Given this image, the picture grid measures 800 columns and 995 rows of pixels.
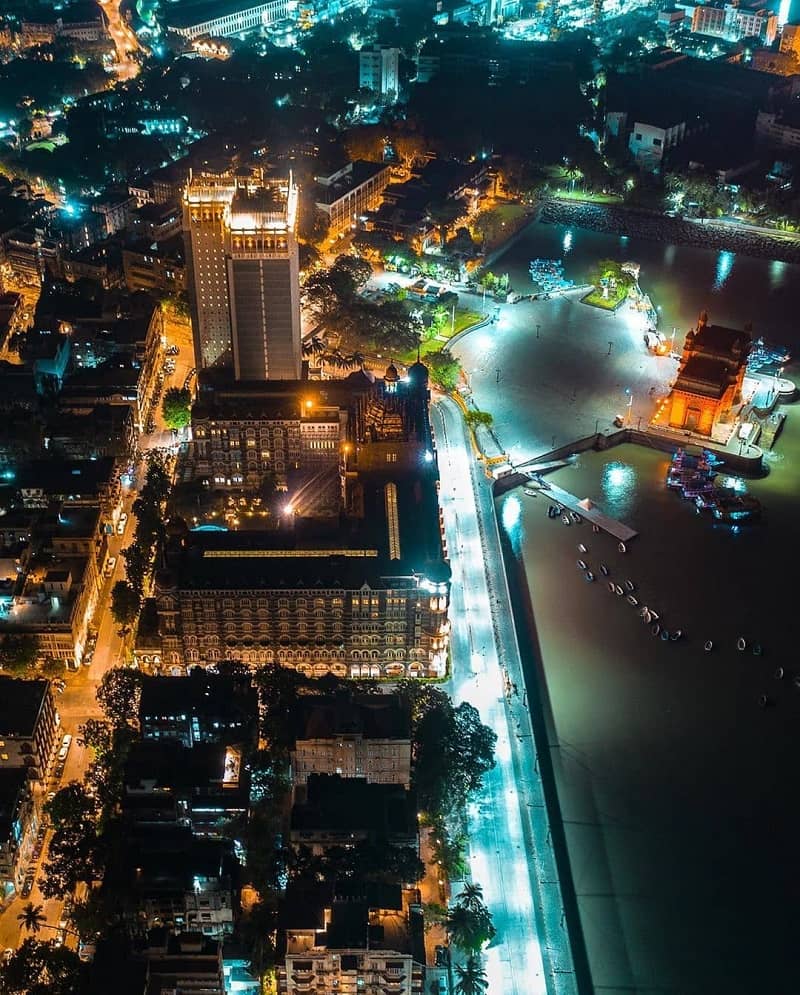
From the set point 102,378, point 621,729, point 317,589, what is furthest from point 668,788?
point 102,378

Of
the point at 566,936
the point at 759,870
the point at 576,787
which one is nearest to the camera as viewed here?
the point at 566,936

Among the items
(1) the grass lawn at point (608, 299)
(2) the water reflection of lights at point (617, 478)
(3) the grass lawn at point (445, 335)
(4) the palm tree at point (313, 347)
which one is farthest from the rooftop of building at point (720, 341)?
(4) the palm tree at point (313, 347)

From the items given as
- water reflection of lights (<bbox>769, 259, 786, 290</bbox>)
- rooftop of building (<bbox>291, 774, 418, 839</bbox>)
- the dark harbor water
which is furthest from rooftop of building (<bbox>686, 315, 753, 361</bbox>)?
rooftop of building (<bbox>291, 774, 418, 839</bbox>)

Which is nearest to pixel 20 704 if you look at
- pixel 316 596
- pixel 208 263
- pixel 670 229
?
pixel 316 596

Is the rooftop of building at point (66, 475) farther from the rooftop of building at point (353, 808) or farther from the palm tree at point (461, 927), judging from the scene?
the palm tree at point (461, 927)

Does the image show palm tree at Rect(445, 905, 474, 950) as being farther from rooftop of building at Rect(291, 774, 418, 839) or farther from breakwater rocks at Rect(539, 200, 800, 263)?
breakwater rocks at Rect(539, 200, 800, 263)

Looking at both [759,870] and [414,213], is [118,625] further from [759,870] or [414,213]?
[414,213]
